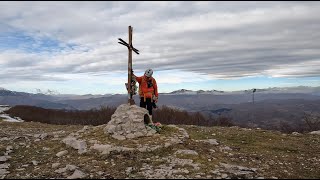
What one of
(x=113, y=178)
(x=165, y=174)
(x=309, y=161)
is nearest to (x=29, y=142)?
(x=113, y=178)

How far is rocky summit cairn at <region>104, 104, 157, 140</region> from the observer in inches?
548

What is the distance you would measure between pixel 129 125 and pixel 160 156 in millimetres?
2714

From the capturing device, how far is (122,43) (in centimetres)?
1481

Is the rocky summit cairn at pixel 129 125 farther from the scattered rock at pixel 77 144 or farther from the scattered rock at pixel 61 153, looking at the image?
the scattered rock at pixel 61 153

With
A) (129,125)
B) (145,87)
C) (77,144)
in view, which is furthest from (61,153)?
(145,87)

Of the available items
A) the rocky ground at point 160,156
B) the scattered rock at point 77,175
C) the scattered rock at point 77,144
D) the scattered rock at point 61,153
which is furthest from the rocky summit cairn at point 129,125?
the scattered rock at point 77,175

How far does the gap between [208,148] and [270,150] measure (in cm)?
255

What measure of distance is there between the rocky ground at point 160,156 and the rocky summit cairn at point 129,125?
1.07ft

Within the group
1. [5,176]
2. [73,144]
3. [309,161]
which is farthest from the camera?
[73,144]

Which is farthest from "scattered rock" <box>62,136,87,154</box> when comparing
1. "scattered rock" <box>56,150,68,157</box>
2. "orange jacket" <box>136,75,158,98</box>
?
"orange jacket" <box>136,75,158,98</box>

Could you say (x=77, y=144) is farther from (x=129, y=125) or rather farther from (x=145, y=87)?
(x=145, y=87)

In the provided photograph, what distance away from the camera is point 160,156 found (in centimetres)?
1200

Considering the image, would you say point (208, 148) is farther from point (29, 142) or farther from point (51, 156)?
point (29, 142)

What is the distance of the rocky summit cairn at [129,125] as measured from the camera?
13.9 metres
